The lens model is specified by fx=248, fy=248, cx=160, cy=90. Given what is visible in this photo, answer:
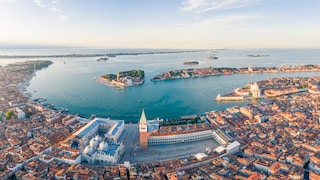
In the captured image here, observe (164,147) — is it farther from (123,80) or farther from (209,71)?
(209,71)

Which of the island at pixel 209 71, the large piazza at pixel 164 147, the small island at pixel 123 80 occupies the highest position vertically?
the island at pixel 209 71

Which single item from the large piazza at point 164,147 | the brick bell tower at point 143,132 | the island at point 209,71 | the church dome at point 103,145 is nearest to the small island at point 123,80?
the island at point 209,71

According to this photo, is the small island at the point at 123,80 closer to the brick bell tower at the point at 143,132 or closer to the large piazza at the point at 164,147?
the large piazza at the point at 164,147

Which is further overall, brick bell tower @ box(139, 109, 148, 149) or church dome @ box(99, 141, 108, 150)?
brick bell tower @ box(139, 109, 148, 149)

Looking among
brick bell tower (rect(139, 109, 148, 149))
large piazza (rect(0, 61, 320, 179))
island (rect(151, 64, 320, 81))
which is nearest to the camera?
large piazza (rect(0, 61, 320, 179))

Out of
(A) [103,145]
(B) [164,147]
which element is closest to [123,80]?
(B) [164,147]

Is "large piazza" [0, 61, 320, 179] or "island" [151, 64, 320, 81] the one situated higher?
"island" [151, 64, 320, 81]

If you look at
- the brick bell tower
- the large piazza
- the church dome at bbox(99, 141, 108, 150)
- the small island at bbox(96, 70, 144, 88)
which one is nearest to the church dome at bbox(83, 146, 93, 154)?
the large piazza

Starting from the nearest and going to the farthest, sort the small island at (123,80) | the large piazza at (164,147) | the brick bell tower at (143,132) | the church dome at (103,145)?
the large piazza at (164,147)
the church dome at (103,145)
the brick bell tower at (143,132)
the small island at (123,80)

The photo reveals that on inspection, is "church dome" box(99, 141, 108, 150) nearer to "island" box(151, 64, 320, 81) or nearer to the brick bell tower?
the brick bell tower

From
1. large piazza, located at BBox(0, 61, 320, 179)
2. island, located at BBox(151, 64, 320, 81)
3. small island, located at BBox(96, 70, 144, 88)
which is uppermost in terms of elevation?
island, located at BBox(151, 64, 320, 81)

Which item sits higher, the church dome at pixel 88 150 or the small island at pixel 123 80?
the small island at pixel 123 80
